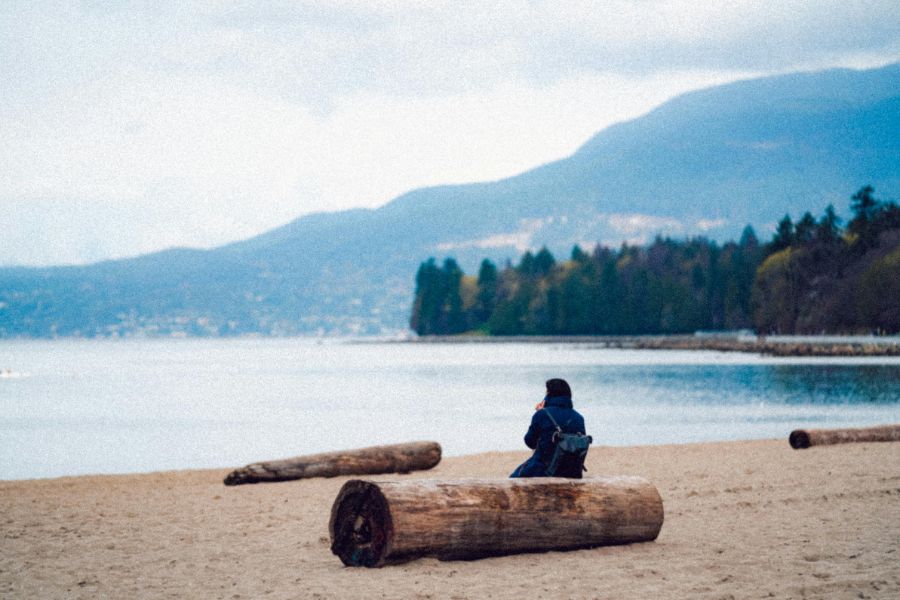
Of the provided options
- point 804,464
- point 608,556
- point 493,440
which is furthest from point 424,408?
point 608,556

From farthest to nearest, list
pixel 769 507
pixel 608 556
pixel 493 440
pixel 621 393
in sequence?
pixel 621 393 < pixel 493 440 < pixel 769 507 < pixel 608 556

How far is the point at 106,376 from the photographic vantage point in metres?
111

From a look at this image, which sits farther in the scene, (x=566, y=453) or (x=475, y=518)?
(x=566, y=453)

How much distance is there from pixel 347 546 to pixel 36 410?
54307 mm

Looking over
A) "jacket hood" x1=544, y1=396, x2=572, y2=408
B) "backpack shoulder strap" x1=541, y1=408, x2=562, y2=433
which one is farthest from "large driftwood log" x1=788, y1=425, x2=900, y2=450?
"backpack shoulder strap" x1=541, y1=408, x2=562, y2=433

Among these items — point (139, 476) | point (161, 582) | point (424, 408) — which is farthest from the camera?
point (424, 408)

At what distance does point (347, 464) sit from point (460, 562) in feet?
35.7

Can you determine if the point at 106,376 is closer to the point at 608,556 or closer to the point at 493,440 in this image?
the point at 493,440

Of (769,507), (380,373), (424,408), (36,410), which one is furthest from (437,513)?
(380,373)

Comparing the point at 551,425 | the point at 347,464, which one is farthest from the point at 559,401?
the point at 347,464

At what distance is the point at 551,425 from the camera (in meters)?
12.9

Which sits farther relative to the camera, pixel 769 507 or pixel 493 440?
pixel 493 440

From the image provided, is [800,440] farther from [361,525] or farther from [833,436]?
[361,525]

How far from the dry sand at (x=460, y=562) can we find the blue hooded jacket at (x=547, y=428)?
1.12 m
